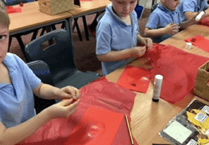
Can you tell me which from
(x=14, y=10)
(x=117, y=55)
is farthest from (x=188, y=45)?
(x=14, y=10)

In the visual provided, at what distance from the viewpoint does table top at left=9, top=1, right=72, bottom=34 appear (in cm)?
190

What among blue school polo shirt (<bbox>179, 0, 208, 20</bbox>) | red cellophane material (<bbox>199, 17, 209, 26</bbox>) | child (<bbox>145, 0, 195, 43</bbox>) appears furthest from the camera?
blue school polo shirt (<bbox>179, 0, 208, 20</bbox>)

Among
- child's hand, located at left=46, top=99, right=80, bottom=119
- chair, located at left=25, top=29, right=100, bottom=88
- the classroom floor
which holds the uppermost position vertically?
child's hand, located at left=46, top=99, right=80, bottom=119

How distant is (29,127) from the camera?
70cm

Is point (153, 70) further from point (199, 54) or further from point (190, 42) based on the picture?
point (190, 42)

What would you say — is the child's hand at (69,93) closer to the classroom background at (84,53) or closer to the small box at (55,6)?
the small box at (55,6)

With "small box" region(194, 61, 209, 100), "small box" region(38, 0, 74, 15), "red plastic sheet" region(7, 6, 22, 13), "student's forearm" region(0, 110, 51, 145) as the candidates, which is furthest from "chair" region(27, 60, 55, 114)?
"red plastic sheet" region(7, 6, 22, 13)

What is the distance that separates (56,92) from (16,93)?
17cm

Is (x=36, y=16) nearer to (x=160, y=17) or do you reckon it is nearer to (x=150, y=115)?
(x=160, y=17)

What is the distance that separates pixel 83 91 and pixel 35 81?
0.75ft

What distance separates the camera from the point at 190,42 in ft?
4.81

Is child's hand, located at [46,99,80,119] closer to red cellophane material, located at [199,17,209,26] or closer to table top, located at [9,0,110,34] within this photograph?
table top, located at [9,0,110,34]

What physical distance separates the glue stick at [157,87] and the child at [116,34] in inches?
14.8

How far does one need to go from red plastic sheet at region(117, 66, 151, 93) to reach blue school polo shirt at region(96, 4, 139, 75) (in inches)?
6.2
